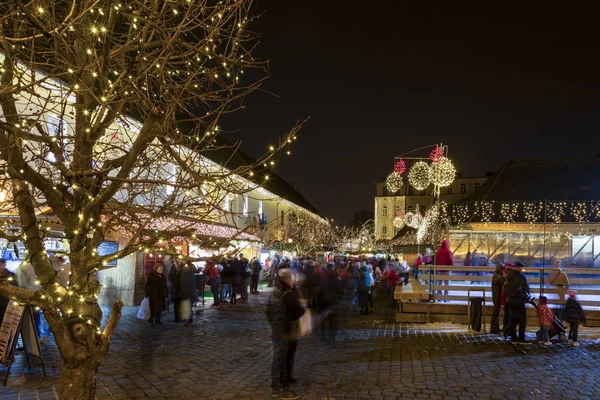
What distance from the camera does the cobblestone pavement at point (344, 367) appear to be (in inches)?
291

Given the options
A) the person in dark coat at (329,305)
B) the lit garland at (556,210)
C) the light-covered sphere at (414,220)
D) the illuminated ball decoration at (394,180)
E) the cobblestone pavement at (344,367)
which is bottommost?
the cobblestone pavement at (344,367)

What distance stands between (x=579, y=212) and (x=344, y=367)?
23.9m

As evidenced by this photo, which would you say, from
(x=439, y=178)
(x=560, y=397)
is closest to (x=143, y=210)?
(x=560, y=397)

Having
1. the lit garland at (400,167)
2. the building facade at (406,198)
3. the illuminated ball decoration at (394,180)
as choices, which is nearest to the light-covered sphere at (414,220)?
the illuminated ball decoration at (394,180)

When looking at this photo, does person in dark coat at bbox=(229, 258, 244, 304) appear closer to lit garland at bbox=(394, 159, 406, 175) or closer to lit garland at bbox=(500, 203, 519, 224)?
lit garland at bbox=(394, 159, 406, 175)

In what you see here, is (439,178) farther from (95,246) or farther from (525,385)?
(95,246)

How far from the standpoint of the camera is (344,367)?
889cm

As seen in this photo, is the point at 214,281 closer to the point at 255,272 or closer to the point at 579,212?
the point at 255,272

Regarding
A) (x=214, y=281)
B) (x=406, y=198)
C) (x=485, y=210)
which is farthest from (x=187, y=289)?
(x=406, y=198)

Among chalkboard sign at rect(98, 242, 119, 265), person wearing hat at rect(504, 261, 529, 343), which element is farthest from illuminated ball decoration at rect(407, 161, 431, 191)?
chalkboard sign at rect(98, 242, 119, 265)

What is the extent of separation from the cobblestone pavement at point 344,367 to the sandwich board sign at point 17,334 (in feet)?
1.03

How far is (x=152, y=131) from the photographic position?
4891mm

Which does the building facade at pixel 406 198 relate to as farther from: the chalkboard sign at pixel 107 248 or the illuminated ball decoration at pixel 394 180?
the chalkboard sign at pixel 107 248

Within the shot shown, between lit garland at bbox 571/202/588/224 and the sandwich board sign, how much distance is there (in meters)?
26.5
